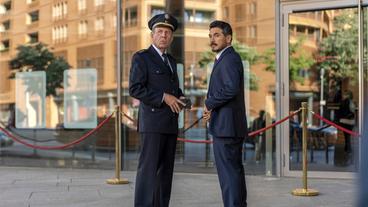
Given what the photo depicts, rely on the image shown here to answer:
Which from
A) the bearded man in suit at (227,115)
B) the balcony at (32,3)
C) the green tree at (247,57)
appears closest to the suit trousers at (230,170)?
the bearded man in suit at (227,115)

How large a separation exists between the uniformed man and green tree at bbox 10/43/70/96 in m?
6.27

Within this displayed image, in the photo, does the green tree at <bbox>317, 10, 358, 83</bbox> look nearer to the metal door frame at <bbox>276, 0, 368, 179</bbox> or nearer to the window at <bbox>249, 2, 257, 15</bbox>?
the metal door frame at <bbox>276, 0, 368, 179</bbox>

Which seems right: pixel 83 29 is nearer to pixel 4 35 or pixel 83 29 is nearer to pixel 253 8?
pixel 4 35

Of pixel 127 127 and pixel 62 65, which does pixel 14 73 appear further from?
pixel 127 127

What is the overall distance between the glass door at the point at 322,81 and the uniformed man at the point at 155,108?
12.2 feet

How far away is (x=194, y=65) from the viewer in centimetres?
1168

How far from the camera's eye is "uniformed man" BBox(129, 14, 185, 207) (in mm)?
4516

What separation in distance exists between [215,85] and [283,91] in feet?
12.9

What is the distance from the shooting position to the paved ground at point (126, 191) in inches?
249

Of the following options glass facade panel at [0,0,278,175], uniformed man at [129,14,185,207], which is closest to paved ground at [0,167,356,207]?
glass facade panel at [0,0,278,175]

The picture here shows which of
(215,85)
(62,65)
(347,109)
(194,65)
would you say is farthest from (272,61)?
(215,85)

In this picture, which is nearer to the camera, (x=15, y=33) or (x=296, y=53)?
(x=296, y=53)

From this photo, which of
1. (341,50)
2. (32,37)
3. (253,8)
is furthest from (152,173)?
(341,50)

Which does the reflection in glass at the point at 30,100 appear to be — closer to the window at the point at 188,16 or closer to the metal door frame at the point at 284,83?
the window at the point at 188,16
